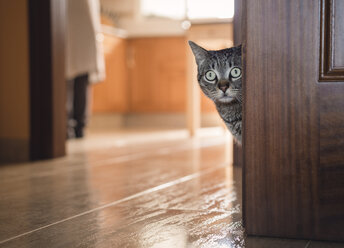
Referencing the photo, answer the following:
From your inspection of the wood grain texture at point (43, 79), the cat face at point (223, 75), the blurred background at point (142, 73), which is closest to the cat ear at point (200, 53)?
the cat face at point (223, 75)

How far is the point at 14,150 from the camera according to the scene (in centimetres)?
233

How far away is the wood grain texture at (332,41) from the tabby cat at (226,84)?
14.6 inches

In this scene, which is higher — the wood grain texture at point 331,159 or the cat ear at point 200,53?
the cat ear at point 200,53

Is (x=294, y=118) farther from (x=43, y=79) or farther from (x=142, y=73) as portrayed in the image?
(x=142, y=73)

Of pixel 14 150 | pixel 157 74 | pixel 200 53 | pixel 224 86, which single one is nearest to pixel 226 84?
pixel 224 86

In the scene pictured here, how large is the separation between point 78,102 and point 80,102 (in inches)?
0.7

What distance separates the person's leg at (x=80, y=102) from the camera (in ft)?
11.8

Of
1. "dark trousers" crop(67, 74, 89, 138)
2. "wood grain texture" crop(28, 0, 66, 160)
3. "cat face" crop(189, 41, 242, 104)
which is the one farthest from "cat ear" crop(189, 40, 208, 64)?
"dark trousers" crop(67, 74, 89, 138)

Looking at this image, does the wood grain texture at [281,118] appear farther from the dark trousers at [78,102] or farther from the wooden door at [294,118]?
the dark trousers at [78,102]

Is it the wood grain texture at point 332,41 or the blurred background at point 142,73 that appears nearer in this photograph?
the wood grain texture at point 332,41

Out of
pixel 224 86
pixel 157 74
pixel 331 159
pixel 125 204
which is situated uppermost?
pixel 157 74

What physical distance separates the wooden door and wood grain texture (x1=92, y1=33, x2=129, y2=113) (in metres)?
4.12

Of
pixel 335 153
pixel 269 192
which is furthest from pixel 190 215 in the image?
pixel 335 153

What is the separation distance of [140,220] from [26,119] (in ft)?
4.69
